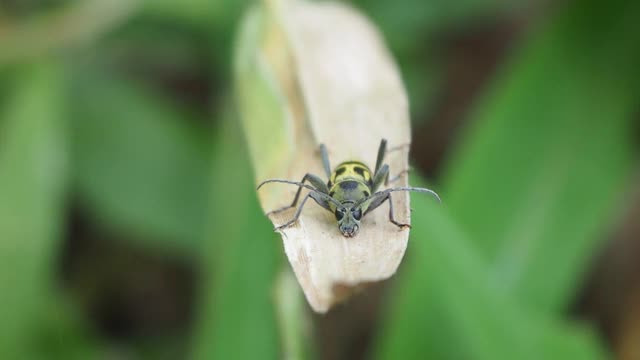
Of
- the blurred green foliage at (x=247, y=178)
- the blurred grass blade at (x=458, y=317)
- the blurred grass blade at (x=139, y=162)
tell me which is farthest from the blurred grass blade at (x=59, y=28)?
the blurred grass blade at (x=458, y=317)

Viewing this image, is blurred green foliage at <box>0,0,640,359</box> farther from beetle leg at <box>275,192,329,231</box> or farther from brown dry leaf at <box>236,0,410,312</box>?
beetle leg at <box>275,192,329,231</box>

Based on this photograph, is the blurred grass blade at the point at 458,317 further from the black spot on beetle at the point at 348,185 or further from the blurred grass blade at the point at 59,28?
the blurred grass blade at the point at 59,28

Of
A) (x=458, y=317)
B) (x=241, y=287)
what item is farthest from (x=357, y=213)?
(x=241, y=287)

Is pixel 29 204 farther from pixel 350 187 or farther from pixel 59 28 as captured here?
pixel 350 187

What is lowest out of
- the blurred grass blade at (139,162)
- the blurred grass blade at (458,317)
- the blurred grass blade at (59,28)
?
the blurred grass blade at (458,317)

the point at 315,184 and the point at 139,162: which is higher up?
the point at 315,184

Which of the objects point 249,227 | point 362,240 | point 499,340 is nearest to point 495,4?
point 249,227
